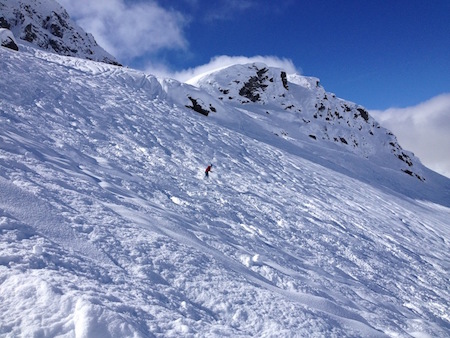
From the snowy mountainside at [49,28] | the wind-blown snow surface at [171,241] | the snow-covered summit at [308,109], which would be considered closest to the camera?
the wind-blown snow surface at [171,241]

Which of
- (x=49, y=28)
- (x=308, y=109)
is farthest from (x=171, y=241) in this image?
(x=49, y=28)

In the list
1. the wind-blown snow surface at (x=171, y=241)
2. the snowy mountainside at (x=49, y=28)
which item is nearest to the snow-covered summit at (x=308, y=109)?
the snowy mountainside at (x=49, y=28)

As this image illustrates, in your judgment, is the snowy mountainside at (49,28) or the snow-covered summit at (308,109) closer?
the snowy mountainside at (49,28)

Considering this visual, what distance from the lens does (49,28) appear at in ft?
192

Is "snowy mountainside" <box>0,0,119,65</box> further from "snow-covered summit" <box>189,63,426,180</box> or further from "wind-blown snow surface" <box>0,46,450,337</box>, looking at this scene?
"wind-blown snow surface" <box>0,46,450,337</box>

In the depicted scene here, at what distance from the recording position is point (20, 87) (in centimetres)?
1305

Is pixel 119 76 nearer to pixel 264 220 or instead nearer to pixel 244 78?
pixel 264 220

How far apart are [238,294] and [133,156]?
791 cm

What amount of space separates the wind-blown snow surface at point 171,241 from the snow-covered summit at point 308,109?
32.8 m

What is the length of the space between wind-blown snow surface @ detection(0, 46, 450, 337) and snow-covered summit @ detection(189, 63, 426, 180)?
32.8 metres

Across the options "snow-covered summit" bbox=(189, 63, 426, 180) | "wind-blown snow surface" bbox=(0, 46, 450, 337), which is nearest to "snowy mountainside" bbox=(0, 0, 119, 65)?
"snow-covered summit" bbox=(189, 63, 426, 180)

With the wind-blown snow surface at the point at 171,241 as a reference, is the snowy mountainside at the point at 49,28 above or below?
above

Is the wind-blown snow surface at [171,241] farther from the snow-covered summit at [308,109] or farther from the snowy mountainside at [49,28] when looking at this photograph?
the snowy mountainside at [49,28]

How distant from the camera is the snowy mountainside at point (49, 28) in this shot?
5034cm
